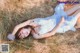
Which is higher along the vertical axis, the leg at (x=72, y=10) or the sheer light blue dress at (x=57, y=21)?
the leg at (x=72, y=10)

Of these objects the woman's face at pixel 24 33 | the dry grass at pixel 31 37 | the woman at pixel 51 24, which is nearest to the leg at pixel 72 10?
the woman at pixel 51 24

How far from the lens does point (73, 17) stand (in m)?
1.67

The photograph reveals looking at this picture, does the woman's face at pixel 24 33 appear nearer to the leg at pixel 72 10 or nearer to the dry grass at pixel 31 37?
the dry grass at pixel 31 37

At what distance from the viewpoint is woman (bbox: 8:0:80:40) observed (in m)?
1.64

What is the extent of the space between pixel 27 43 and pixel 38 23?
176mm

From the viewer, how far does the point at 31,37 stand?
1650 mm

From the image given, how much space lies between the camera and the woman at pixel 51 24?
1.64 meters

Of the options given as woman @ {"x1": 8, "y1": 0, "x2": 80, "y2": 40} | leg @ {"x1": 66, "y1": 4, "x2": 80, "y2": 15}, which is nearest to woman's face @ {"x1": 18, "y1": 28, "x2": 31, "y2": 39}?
woman @ {"x1": 8, "y1": 0, "x2": 80, "y2": 40}

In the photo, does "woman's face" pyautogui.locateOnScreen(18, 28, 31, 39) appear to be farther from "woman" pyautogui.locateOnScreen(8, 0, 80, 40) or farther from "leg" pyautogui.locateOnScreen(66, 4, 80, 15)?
"leg" pyautogui.locateOnScreen(66, 4, 80, 15)

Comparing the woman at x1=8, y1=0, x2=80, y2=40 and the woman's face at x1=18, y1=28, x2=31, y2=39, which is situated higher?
the woman at x1=8, y1=0, x2=80, y2=40

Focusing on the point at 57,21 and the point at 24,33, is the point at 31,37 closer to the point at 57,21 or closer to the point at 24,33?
the point at 24,33

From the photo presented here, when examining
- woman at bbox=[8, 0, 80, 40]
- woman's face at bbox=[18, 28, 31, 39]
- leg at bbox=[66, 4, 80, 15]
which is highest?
leg at bbox=[66, 4, 80, 15]

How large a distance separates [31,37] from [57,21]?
9.3 inches

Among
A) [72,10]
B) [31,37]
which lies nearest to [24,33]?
[31,37]
